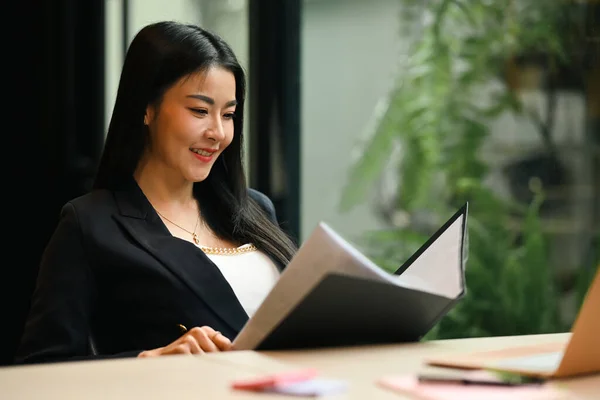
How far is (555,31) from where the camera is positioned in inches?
120

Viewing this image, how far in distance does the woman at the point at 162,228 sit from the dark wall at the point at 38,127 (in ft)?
8.58

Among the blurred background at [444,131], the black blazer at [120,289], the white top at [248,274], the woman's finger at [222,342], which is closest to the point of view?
the woman's finger at [222,342]

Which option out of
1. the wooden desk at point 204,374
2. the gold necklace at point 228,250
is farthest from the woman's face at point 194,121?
the wooden desk at point 204,374

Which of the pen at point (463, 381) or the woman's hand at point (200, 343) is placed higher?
the pen at point (463, 381)

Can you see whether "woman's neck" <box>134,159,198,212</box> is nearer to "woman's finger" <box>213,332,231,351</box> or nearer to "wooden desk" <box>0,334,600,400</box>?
"woman's finger" <box>213,332,231,351</box>

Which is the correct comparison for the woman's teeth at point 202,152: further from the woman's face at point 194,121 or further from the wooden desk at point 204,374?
the wooden desk at point 204,374

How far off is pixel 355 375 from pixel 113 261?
2.68 ft

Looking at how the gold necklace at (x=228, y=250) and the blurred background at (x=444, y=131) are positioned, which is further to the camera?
the blurred background at (x=444, y=131)

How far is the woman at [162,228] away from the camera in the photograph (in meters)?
1.86

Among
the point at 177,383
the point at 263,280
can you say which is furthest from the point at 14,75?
the point at 177,383

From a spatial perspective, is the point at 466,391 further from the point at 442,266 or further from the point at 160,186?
the point at 160,186

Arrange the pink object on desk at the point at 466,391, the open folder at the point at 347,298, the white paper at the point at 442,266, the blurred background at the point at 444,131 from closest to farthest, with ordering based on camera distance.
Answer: the pink object on desk at the point at 466,391
the open folder at the point at 347,298
the white paper at the point at 442,266
the blurred background at the point at 444,131

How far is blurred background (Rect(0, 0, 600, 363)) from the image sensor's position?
3057 mm

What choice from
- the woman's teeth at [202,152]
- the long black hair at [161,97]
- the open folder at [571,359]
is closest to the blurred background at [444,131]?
the long black hair at [161,97]
